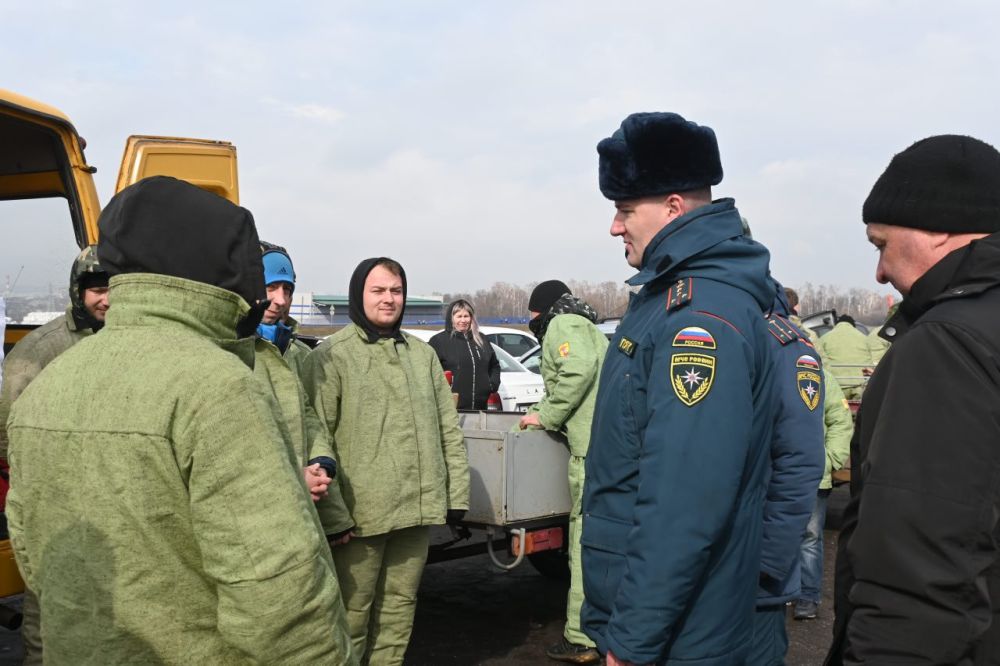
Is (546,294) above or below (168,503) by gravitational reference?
above

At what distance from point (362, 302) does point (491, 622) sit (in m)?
2.70

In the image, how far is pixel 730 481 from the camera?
2160 mm

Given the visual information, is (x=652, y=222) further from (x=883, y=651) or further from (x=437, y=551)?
(x=437, y=551)

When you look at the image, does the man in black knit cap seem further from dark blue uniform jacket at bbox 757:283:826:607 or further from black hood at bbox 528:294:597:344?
black hood at bbox 528:294:597:344

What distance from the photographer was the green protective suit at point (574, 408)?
206 inches

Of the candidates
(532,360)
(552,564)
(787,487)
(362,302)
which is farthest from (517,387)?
(787,487)

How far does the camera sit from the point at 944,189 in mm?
1910

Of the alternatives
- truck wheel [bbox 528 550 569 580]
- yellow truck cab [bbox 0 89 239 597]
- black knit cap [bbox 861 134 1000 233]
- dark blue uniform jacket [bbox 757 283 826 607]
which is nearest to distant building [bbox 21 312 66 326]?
yellow truck cab [bbox 0 89 239 597]

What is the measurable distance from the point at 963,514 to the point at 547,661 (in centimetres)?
416

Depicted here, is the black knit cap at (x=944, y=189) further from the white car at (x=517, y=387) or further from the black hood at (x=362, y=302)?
the white car at (x=517, y=387)

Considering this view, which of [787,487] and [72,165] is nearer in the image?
[787,487]

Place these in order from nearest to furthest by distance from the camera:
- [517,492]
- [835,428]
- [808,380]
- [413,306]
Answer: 1. [808,380]
2. [517,492]
3. [835,428]
4. [413,306]

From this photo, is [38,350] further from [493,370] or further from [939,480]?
[493,370]

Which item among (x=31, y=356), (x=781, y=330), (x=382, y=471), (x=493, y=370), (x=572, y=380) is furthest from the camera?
(x=493, y=370)
